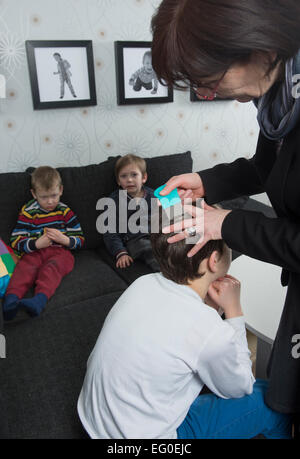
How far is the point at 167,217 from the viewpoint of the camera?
3.09 ft

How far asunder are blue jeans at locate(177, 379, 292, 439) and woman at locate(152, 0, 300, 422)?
0.06 m

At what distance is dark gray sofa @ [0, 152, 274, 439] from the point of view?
115 cm

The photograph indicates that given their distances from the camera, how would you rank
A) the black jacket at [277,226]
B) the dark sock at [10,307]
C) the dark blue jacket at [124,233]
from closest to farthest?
the black jacket at [277,226] < the dark sock at [10,307] < the dark blue jacket at [124,233]

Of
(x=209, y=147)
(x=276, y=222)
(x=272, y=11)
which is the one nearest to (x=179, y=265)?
(x=276, y=222)

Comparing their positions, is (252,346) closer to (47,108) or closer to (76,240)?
(76,240)

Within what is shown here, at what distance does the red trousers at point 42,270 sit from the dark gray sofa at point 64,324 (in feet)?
0.16

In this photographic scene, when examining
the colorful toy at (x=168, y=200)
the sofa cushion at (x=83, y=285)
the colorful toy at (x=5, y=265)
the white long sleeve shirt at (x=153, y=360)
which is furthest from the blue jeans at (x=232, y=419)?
the colorful toy at (x=5, y=265)

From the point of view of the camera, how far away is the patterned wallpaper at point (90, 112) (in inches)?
78.7

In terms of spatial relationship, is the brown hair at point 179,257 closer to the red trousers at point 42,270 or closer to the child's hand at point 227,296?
the child's hand at point 227,296

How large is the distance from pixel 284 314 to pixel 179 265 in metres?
0.31

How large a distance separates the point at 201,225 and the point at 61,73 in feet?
5.45

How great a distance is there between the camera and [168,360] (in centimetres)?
83

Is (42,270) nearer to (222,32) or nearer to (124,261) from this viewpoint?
(124,261)

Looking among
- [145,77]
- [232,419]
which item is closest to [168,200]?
[232,419]
